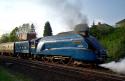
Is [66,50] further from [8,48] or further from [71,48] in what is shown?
[8,48]

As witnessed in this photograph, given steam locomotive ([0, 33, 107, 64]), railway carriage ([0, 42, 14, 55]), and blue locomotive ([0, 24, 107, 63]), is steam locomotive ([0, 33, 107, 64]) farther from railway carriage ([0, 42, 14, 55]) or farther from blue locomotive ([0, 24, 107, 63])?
railway carriage ([0, 42, 14, 55])

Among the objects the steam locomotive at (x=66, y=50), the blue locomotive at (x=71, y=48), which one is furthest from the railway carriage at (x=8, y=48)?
the blue locomotive at (x=71, y=48)

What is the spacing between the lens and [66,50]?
2266cm

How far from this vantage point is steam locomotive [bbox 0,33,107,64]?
65.6 ft

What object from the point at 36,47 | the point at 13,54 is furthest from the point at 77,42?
the point at 13,54

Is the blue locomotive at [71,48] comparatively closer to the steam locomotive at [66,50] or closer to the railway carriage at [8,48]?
the steam locomotive at [66,50]

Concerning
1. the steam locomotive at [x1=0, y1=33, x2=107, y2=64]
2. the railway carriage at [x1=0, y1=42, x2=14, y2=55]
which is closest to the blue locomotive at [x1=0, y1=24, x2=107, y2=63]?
the steam locomotive at [x1=0, y1=33, x2=107, y2=64]

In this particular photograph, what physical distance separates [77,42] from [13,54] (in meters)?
21.8

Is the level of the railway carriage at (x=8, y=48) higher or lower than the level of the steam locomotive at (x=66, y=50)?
higher

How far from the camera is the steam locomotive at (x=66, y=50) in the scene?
20.0 metres

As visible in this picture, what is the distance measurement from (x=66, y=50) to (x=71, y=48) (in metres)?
0.79

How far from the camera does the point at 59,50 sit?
2384 centimetres

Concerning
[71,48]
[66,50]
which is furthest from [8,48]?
[71,48]

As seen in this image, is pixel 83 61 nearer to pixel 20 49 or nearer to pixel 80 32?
pixel 80 32
